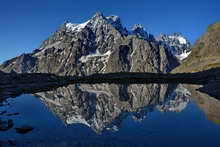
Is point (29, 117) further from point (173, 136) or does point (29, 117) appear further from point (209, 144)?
point (209, 144)

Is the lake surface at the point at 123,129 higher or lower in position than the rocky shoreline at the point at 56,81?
lower

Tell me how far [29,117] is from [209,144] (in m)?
30.8

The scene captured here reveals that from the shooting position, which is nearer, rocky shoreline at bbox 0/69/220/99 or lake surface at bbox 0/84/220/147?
lake surface at bbox 0/84/220/147

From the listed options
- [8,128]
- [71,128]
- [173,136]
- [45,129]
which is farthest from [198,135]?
[8,128]

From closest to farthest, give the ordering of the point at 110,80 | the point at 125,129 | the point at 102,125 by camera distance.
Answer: the point at 125,129 → the point at 102,125 → the point at 110,80

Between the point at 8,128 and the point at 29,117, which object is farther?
the point at 29,117

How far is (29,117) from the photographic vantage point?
50562 millimetres

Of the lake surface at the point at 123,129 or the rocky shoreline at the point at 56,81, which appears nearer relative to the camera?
the lake surface at the point at 123,129

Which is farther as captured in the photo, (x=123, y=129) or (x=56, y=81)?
(x=56, y=81)

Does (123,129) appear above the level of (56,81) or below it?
below

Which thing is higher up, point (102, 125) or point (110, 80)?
point (110, 80)

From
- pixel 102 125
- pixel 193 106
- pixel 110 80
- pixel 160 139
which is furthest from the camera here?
pixel 110 80

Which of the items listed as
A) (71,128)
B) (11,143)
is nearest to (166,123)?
(71,128)

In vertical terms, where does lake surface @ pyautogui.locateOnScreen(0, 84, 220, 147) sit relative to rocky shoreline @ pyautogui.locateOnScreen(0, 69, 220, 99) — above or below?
below
